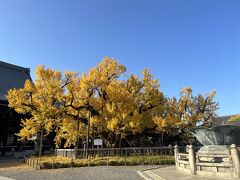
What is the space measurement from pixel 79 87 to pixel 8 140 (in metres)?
18.1

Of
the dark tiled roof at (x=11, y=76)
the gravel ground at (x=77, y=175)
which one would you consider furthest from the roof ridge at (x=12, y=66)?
the gravel ground at (x=77, y=175)

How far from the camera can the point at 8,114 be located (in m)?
32.2

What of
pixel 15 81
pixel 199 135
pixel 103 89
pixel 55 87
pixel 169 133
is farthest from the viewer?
pixel 15 81

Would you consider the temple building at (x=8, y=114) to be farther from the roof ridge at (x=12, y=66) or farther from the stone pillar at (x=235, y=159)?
the stone pillar at (x=235, y=159)

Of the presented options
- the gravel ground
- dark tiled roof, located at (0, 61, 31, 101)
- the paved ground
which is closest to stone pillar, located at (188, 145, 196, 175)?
the gravel ground

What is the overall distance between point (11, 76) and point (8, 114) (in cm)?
1202

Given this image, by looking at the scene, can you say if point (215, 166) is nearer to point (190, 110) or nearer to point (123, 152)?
point (123, 152)

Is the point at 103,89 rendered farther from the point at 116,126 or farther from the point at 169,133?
the point at 169,133

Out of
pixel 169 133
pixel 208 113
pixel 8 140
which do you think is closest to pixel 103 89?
pixel 169 133

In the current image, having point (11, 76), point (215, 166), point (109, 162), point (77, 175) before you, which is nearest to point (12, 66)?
point (11, 76)

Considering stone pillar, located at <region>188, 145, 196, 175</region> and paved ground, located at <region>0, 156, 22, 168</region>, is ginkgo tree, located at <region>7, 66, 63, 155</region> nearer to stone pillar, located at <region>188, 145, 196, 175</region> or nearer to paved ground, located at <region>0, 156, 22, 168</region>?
paved ground, located at <region>0, 156, 22, 168</region>

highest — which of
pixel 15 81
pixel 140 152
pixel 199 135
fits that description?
pixel 15 81

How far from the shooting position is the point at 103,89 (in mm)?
25719

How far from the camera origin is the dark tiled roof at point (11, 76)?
38.2m
